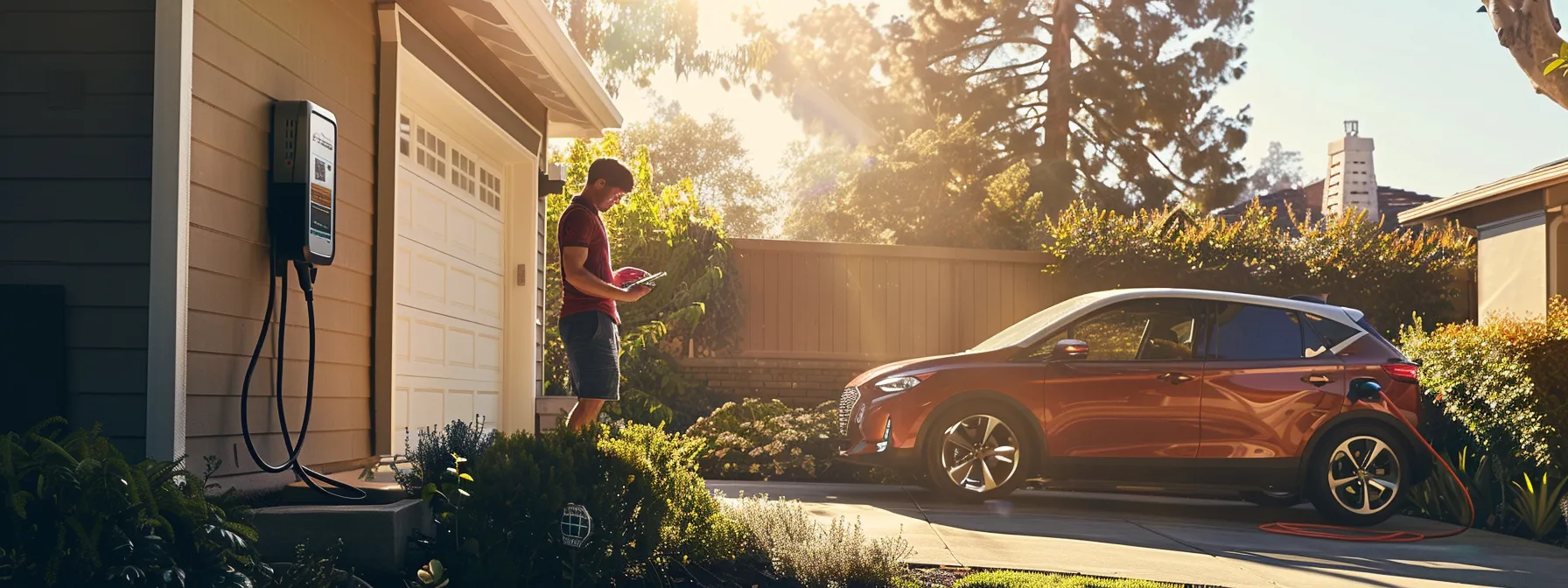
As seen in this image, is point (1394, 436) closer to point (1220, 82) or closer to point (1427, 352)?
point (1427, 352)

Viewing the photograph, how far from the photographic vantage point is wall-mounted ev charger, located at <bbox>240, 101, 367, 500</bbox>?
17.6 feet

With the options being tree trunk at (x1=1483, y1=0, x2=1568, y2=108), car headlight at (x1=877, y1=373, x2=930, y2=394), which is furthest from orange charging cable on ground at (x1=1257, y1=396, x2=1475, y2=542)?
tree trunk at (x1=1483, y1=0, x2=1568, y2=108)

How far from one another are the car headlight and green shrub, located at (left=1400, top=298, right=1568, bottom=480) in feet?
12.3

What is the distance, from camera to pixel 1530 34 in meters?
10.7

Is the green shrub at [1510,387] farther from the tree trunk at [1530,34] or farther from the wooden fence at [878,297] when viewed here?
the wooden fence at [878,297]

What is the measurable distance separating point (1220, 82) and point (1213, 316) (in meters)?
20.4

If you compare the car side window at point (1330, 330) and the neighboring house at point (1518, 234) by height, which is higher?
the neighboring house at point (1518, 234)

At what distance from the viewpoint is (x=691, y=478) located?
5.65 metres

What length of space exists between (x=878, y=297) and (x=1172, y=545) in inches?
328

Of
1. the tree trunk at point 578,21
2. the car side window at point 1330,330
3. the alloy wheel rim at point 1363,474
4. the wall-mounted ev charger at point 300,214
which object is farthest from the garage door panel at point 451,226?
the tree trunk at point 578,21

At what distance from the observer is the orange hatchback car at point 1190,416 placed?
8.58 meters

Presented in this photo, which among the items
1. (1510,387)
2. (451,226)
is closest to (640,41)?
(451,226)

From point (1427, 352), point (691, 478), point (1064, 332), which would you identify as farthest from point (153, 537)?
point (1427, 352)

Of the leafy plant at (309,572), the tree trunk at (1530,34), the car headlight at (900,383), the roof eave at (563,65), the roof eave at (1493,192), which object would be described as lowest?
the leafy plant at (309,572)
